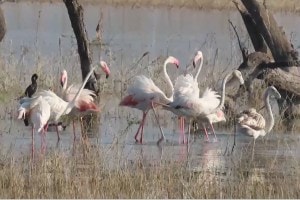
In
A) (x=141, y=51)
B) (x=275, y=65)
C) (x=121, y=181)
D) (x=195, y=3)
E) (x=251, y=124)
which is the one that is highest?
(x=195, y=3)

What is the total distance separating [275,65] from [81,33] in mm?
3277

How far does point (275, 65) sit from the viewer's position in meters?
15.6

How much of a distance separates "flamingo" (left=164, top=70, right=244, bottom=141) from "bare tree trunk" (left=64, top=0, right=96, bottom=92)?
2.94 meters

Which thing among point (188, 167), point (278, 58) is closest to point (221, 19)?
point (278, 58)

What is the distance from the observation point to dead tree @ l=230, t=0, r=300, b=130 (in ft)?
50.8

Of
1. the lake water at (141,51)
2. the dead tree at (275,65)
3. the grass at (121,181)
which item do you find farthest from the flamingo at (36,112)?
the dead tree at (275,65)

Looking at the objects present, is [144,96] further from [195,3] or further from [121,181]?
[195,3]

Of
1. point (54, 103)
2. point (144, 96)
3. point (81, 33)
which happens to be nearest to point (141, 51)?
point (81, 33)

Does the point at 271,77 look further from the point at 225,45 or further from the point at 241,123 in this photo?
the point at 225,45

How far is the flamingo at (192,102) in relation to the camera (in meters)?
13.4

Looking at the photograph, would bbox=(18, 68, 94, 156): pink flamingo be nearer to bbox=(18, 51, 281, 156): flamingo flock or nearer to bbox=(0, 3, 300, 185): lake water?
bbox=(18, 51, 281, 156): flamingo flock

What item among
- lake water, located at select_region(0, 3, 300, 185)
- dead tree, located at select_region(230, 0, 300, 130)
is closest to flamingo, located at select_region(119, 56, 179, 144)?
lake water, located at select_region(0, 3, 300, 185)

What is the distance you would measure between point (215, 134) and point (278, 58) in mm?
2191

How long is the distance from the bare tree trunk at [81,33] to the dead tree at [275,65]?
8.52 ft
